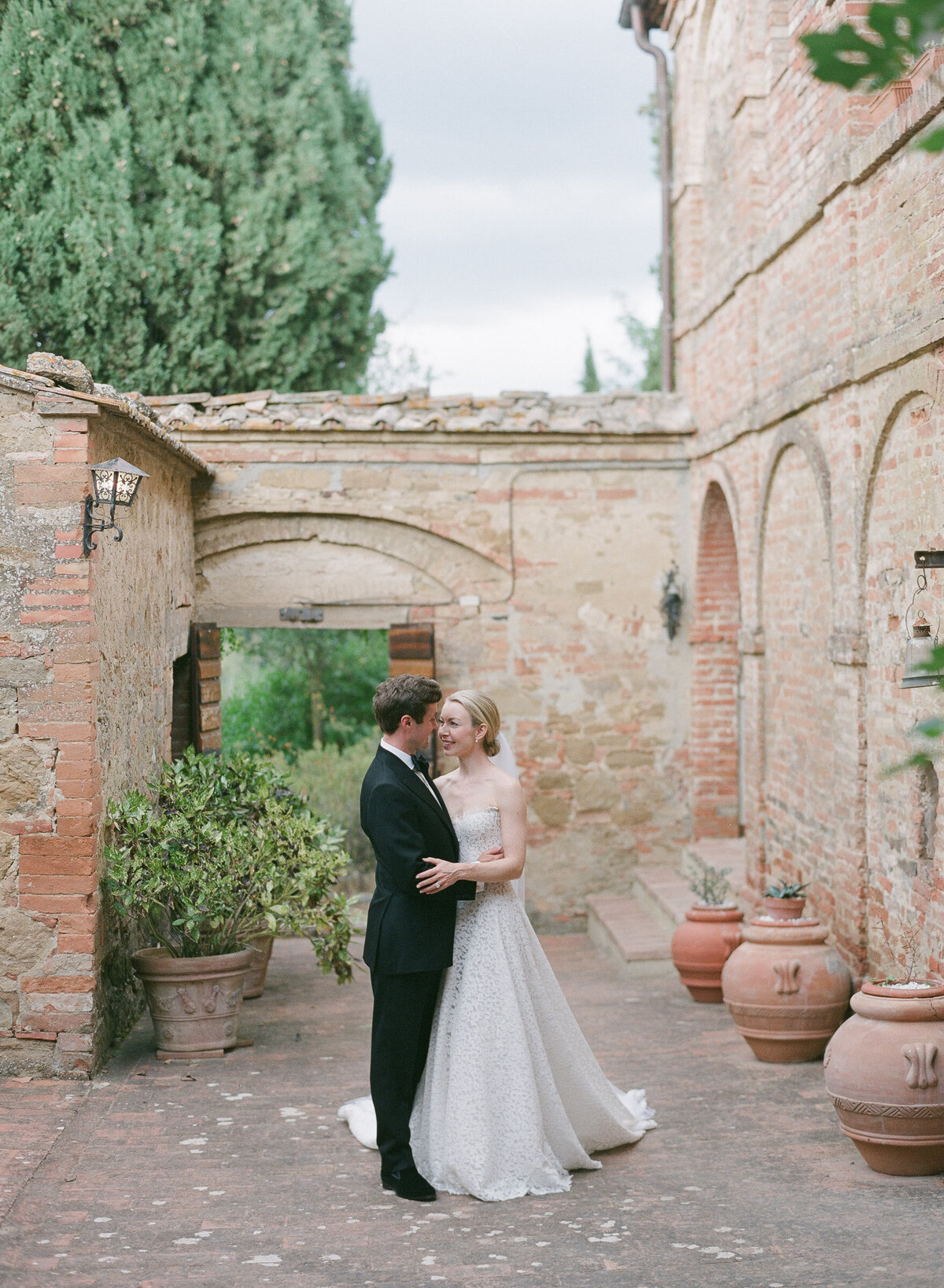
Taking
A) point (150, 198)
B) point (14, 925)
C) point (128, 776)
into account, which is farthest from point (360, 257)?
point (14, 925)

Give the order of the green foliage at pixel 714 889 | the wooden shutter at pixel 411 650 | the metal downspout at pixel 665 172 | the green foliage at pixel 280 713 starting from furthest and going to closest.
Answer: the green foliage at pixel 280 713, the metal downspout at pixel 665 172, the wooden shutter at pixel 411 650, the green foliage at pixel 714 889

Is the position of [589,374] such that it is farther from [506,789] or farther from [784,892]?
[506,789]

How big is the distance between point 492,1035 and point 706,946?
3.11 meters

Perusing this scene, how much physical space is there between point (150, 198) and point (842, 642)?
30.7 ft

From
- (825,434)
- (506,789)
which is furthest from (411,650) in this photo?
(506,789)

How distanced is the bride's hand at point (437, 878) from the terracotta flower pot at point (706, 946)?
333cm

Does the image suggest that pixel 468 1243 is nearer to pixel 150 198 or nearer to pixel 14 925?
pixel 14 925

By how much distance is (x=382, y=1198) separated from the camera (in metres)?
4.43

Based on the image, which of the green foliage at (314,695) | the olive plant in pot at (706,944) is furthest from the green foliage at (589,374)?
the olive plant in pot at (706,944)

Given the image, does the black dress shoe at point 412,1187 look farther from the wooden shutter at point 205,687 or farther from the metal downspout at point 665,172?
the metal downspout at point 665,172

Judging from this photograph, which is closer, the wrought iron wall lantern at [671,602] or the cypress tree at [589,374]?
the wrought iron wall lantern at [671,602]

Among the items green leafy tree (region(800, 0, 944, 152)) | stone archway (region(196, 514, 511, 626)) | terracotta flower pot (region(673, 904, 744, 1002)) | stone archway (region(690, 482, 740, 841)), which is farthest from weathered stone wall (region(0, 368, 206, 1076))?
stone archway (region(690, 482, 740, 841))

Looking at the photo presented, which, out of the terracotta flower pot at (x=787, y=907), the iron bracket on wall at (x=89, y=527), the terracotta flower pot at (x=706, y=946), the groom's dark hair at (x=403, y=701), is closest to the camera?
the groom's dark hair at (x=403, y=701)

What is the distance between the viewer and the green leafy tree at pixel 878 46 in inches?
53.4
